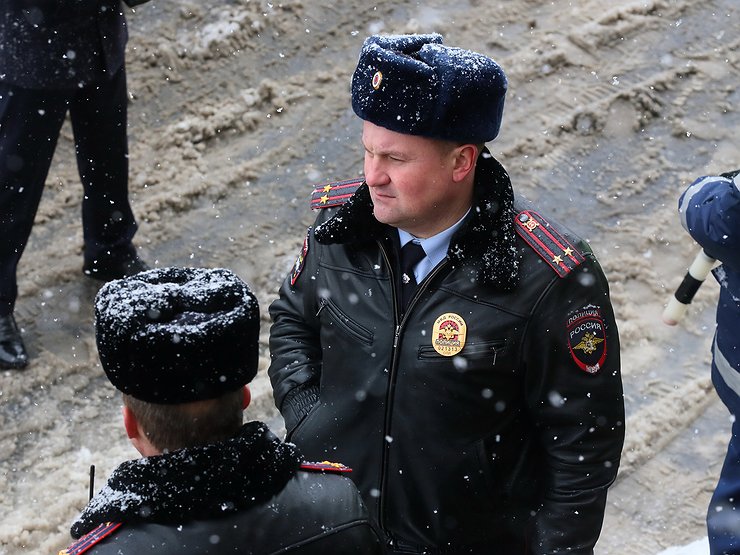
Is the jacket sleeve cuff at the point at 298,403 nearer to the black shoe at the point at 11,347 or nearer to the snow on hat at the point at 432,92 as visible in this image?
the snow on hat at the point at 432,92

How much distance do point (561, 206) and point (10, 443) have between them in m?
2.94

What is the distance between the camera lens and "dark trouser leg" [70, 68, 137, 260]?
15.1 ft

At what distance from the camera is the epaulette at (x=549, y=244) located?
8.41 ft

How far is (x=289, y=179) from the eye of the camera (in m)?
5.44

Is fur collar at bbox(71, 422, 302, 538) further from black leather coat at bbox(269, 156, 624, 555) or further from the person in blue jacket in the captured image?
the person in blue jacket

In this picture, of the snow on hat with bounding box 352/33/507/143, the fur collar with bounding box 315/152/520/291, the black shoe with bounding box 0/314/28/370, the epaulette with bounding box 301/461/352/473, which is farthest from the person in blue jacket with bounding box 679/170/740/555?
the black shoe with bounding box 0/314/28/370

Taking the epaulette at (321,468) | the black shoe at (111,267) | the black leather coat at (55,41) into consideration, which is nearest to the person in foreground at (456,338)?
the epaulette at (321,468)

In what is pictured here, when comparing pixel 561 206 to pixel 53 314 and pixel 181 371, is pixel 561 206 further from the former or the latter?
pixel 181 371

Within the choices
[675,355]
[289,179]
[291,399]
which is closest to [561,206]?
[675,355]

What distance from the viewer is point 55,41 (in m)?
4.35

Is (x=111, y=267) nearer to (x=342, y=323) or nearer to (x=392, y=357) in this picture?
(x=342, y=323)

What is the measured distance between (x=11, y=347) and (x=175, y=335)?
2903mm

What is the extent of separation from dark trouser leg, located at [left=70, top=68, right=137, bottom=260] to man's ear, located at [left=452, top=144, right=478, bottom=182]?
2.46 m

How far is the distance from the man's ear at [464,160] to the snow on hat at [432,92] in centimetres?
3
